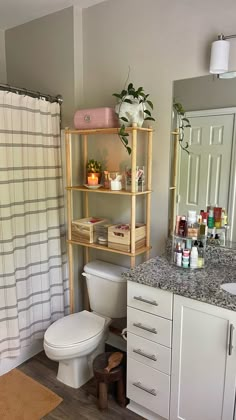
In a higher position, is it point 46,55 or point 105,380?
point 46,55

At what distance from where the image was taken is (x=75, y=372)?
6.43 ft

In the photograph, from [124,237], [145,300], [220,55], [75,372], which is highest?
[220,55]

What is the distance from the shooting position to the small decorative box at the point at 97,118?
1.90 m

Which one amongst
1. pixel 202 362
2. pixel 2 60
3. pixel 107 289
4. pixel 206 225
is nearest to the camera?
pixel 202 362

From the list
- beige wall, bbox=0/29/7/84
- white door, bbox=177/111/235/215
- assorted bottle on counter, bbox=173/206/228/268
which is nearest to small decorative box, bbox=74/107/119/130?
white door, bbox=177/111/235/215

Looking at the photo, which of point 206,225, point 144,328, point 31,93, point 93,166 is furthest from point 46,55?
point 144,328

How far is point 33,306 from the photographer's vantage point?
2221mm

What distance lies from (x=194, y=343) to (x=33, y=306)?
4.13 feet

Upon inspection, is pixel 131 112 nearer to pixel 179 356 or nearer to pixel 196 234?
pixel 196 234

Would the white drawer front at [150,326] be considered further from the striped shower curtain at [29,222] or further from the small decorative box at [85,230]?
the striped shower curtain at [29,222]

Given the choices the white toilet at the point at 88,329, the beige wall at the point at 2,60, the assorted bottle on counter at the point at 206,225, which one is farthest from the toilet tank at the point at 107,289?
the beige wall at the point at 2,60

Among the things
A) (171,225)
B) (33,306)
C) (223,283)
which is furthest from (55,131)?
(223,283)

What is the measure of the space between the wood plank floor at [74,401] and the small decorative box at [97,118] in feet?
5.64

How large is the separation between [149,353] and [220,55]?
164 cm
